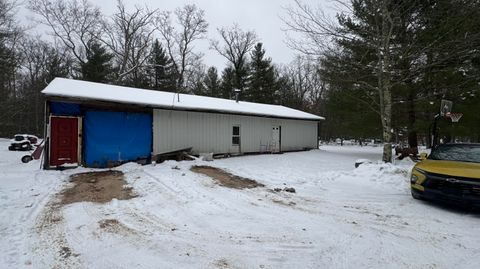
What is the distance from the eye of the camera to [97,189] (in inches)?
313

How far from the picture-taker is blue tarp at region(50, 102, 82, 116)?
11.4 meters

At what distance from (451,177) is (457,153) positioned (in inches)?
71.9

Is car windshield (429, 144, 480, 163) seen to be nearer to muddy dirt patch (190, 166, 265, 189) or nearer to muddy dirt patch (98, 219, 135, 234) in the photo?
muddy dirt patch (190, 166, 265, 189)

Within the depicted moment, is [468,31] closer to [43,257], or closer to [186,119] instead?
[186,119]

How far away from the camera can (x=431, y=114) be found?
17953mm

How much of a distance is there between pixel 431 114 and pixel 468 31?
7637mm

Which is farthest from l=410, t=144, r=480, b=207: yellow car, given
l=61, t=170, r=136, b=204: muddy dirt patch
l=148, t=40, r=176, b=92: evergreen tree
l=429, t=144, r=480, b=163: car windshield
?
l=148, t=40, r=176, b=92: evergreen tree

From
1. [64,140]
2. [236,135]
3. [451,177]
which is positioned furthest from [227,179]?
[236,135]

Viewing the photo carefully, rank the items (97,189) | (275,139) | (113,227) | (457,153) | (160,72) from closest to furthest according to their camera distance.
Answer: (113,227)
(457,153)
(97,189)
(275,139)
(160,72)

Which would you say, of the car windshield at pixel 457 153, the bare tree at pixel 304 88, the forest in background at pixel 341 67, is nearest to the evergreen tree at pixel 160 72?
the forest in background at pixel 341 67

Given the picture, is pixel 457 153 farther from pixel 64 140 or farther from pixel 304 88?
pixel 304 88

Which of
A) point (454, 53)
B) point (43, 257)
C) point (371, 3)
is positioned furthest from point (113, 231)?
point (454, 53)

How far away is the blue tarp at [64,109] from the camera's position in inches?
448

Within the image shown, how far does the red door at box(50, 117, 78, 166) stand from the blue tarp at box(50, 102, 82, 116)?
0.21 meters
